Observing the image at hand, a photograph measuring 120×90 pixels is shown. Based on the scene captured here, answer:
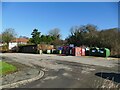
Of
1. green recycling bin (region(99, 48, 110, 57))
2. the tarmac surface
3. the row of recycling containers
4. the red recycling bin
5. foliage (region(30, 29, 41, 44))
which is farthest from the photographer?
foliage (region(30, 29, 41, 44))

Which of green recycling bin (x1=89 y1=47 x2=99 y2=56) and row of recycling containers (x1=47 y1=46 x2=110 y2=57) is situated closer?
row of recycling containers (x1=47 y1=46 x2=110 y2=57)

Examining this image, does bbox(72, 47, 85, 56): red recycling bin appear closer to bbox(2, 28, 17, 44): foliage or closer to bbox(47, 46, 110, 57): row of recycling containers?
bbox(47, 46, 110, 57): row of recycling containers

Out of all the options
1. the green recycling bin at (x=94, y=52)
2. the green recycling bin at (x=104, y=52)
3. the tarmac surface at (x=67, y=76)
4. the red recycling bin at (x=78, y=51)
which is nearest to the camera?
the tarmac surface at (x=67, y=76)

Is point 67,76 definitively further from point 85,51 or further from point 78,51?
point 85,51

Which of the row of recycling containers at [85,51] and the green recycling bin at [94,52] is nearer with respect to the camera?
the row of recycling containers at [85,51]

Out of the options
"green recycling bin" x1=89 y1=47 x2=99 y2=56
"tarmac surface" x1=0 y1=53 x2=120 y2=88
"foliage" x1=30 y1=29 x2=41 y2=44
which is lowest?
"tarmac surface" x1=0 y1=53 x2=120 y2=88

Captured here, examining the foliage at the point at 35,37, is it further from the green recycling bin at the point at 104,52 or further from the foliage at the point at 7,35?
the green recycling bin at the point at 104,52

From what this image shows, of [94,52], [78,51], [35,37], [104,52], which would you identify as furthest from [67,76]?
[35,37]

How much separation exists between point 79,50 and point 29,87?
120ft

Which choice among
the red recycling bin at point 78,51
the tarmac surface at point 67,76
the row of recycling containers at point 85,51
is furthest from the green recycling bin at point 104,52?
the tarmac surface at point 67,76

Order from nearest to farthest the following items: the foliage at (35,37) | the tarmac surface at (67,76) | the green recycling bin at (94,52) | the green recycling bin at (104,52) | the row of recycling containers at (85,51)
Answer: the tarmac surface at (67,76)
the green recycling bin at (104,52)
the row of recycling containers at (85,51)
the green recycling bin at (94,52)
the foliage at (35,37)

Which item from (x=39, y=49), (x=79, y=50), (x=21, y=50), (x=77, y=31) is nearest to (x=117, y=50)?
(x=79, y=50)

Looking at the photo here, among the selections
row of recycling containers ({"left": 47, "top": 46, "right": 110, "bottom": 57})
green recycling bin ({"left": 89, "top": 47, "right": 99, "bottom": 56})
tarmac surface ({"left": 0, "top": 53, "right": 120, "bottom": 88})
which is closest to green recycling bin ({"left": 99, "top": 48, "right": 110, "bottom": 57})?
row of recycling containers ({"left": 47, "top": 46, "right": 110, "bottom": 57})

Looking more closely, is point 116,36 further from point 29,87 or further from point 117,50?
point 29,87
